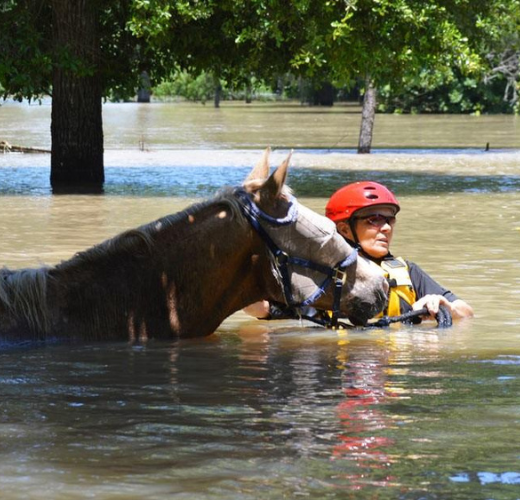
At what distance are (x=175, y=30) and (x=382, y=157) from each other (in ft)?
34.0

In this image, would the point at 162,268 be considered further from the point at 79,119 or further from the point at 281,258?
the point at 79,119

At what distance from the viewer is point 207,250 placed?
743cm

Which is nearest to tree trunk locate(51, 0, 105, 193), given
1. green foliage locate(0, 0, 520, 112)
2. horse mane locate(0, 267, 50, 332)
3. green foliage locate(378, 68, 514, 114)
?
green foliage locate(0, 0, 520, 112)

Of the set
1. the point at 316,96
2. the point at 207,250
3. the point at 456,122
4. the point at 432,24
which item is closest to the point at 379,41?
the point at 432,24

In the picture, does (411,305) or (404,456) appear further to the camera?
(411,305)

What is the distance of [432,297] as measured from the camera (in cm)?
893

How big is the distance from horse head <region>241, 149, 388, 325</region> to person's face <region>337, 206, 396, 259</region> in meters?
1.11

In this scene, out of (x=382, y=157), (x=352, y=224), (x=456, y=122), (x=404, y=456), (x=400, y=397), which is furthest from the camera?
(x=456, y=122)

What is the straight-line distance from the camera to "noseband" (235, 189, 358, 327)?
24.0 ft

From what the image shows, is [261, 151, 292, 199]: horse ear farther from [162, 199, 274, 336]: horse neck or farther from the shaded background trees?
the shaded background trees

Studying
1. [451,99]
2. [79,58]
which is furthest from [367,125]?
[451,99]

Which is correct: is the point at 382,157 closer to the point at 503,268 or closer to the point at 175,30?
the point at 175,30

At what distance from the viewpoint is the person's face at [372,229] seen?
28.6ft

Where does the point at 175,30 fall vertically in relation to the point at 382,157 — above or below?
above
